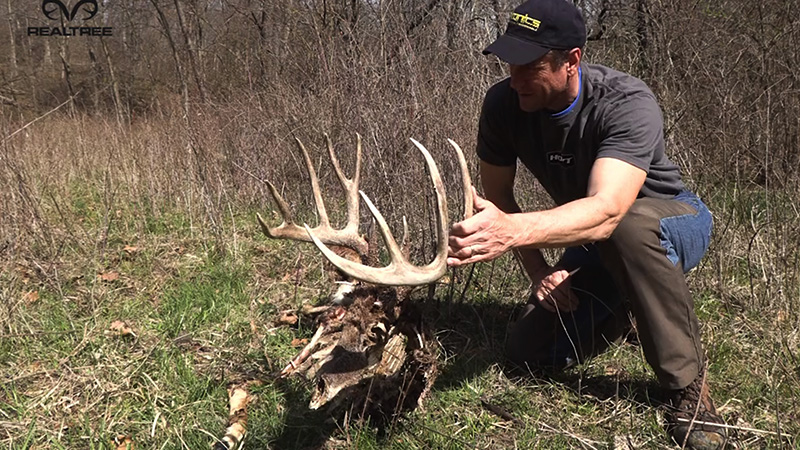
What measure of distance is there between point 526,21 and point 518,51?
15 centimetres

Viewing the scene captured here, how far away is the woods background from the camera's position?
3873mm

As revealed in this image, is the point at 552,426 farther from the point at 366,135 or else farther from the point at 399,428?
the point at 366,135

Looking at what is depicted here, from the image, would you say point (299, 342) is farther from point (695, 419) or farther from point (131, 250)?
point (695, 419)

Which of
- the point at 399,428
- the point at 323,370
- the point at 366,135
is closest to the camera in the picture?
the point at 323,370

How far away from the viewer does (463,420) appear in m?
2.71

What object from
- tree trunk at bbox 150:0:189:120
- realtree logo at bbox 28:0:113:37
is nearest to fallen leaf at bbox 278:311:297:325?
tree trunk at bbox 150:0:189:120

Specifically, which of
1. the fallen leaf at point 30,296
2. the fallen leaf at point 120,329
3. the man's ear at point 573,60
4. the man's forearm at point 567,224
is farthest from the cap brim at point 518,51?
the fallen leaf at point 30,296

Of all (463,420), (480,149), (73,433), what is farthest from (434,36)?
(73,433)

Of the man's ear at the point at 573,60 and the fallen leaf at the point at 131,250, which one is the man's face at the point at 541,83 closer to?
the man's ear at the point at 573,60

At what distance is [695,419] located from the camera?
8.09 ft

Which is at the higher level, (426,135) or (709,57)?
(709,57)

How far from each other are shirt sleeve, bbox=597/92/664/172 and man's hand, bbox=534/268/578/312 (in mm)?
722

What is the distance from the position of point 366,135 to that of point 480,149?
1541 millimetres

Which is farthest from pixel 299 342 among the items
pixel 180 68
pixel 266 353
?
pixel 180 68
